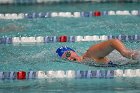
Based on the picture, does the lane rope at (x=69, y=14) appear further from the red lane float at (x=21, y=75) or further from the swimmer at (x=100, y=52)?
the red lane float at (x=21, y=75)

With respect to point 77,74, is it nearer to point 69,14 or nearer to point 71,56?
point 71,56

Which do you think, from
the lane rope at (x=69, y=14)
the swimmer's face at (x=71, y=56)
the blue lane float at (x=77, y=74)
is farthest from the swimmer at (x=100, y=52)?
the lane rope at (x=69, y=14)

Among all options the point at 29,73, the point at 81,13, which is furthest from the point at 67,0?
the point at 29,73

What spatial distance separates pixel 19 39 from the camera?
6844 mm

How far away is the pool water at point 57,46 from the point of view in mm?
4422

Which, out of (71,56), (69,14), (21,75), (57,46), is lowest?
(21,75)

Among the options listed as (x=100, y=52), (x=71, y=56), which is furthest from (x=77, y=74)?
(x=71, y=56)

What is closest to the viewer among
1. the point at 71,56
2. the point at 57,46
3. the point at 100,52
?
the point at 100,52

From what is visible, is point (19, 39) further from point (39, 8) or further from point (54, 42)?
point (39, 8)

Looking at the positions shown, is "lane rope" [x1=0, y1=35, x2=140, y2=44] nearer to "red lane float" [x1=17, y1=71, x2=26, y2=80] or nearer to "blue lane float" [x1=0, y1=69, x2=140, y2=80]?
"blue lane float" [x1=0, y1=69, x2=140, y2=80]

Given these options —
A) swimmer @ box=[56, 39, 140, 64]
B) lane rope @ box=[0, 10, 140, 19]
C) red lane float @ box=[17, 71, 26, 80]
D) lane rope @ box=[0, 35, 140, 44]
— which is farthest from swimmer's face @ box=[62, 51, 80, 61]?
lane rope @ box=[0, 10, 140, 19]

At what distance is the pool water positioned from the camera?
14.5ft

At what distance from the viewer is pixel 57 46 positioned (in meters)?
6.44

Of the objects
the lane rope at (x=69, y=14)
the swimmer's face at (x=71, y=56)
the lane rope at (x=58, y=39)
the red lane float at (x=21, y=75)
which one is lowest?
the red lane float at (x=21, y=75)
